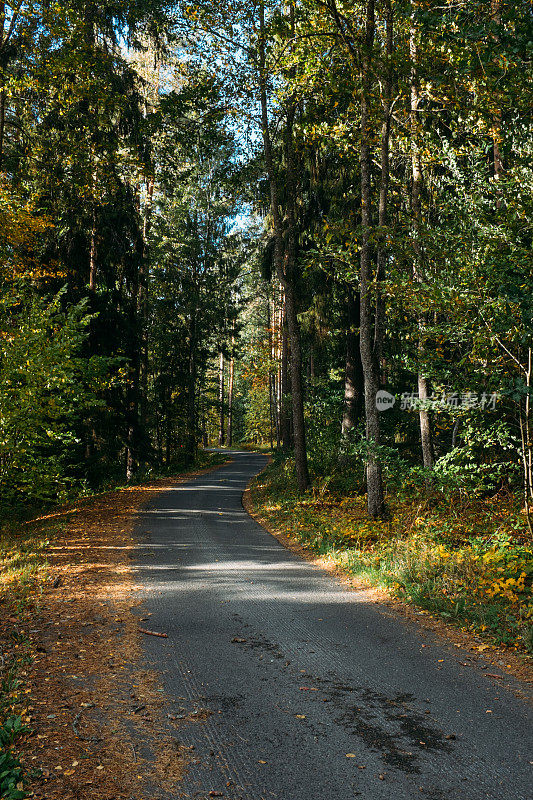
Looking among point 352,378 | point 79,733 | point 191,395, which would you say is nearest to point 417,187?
point 352,378

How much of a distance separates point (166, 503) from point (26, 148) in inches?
404

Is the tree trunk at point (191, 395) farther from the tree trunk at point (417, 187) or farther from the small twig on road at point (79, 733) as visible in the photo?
the small twig on road at point (79, 733)

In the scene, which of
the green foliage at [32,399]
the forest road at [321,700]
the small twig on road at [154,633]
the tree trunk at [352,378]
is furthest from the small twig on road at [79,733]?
the tree trunk at [352,378]

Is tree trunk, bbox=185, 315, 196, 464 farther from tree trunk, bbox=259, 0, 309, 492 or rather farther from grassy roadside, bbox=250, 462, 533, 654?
grassy roadside, bbox=250, 462, 533, 654

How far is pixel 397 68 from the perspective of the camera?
9.30 m

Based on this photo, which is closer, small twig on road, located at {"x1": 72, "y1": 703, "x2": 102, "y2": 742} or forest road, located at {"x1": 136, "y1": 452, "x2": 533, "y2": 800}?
forest road, located at {"x1": 136, "y1": 452, "x2": 533, "y2": 800}

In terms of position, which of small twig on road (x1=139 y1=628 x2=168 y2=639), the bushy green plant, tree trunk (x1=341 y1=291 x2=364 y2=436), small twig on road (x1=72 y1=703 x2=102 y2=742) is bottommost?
small twig on road (x1=139 y1=628 x2=168 y2=639)

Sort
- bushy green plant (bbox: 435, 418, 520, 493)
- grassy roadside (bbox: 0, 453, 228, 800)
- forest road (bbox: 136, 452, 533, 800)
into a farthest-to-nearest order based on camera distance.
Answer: bushy green plant (bbox: 435, 418, 520, 493)
grassy roadside (bbox: 0, 453, 228, 800)
forest road (bbox: 136, 452, 533, 800)

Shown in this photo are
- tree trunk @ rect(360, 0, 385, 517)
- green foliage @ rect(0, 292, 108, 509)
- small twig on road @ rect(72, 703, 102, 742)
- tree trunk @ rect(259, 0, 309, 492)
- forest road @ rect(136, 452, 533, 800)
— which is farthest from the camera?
tree trunk @ rect(259, 0, 309, 492)

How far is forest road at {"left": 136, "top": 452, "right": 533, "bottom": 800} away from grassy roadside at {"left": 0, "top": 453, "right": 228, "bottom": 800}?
798 millimetres

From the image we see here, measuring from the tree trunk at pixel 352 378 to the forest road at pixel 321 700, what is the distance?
883cm

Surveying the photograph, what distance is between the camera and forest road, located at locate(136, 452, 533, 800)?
2996 mm

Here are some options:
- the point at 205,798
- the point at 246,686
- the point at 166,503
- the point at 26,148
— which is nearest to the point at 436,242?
the point at 246,686

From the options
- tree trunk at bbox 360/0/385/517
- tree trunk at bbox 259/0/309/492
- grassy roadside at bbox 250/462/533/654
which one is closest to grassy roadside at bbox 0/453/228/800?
grassy roadside at bbox 250/462/533/654
